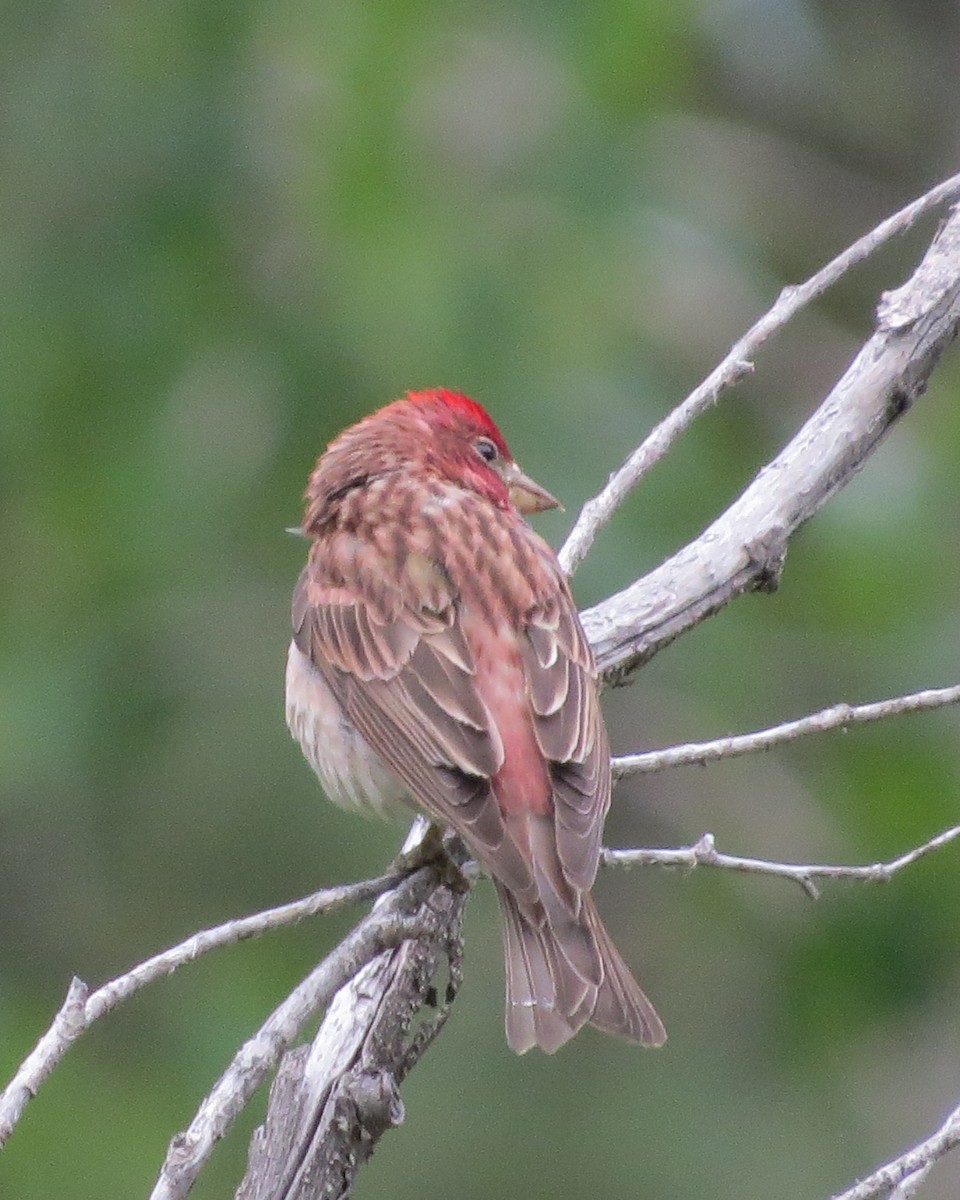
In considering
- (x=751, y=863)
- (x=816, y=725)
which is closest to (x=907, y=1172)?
(x=751, y=863)

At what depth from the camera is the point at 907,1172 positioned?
3.86m

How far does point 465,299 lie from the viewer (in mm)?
8102

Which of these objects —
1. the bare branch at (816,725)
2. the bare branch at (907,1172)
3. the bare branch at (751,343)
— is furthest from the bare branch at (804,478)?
the bare branch at (907,1172)

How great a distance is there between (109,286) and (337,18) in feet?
4.51

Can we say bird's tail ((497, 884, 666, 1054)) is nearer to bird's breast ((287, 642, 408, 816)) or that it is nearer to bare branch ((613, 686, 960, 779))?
bare branch ((613, 686, 960, 779))

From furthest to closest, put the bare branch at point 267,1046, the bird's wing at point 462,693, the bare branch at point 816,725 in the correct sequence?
the bird's wing at point 462,693 → the bare branch at point 816,725 → the bare branch at point 267,1046

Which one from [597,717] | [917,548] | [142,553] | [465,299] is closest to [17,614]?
[142,553]

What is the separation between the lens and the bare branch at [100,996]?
3.58m

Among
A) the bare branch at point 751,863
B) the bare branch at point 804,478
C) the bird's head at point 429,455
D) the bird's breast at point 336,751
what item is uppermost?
the bird's head at point 429,455

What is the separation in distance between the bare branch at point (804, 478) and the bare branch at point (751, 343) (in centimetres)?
12

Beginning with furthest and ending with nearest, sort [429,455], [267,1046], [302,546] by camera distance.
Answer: [302,546], [429,455], [267,1046]

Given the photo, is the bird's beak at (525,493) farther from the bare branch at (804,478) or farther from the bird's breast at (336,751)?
the bare branch at (804,478)

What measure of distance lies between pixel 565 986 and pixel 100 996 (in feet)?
3.87

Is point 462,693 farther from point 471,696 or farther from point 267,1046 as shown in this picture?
point 267,1046
